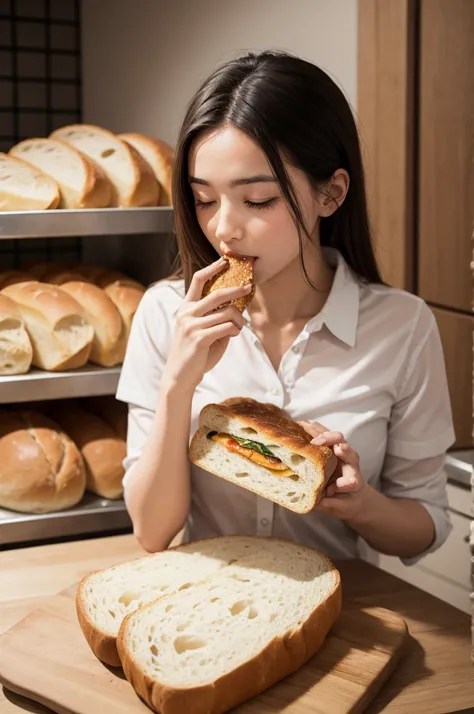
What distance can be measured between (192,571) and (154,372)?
0.39m

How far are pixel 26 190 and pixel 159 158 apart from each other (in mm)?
294

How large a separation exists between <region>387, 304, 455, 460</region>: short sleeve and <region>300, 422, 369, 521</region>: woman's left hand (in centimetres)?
19

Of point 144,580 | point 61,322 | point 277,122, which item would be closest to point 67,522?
point 61,322

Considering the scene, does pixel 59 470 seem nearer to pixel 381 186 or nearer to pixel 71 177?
pixel 71 177

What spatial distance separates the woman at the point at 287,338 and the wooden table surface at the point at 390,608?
101 mm

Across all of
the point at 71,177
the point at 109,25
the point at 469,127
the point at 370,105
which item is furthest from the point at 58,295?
the point at 109,25

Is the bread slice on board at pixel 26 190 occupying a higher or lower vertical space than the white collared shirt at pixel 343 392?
higher

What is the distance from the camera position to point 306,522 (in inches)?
62.9

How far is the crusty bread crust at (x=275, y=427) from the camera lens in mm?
1278

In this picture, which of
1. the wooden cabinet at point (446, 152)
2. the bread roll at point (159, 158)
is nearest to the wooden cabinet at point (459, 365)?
the wooden cabinet at point (446, 152)

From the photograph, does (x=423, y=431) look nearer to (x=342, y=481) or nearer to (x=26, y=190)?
(x=342, y=481)

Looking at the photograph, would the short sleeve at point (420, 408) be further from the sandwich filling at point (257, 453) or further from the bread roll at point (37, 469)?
the bread roll at point (37, 469)

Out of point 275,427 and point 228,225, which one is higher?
point 228,225

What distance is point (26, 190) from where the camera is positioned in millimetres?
1805
